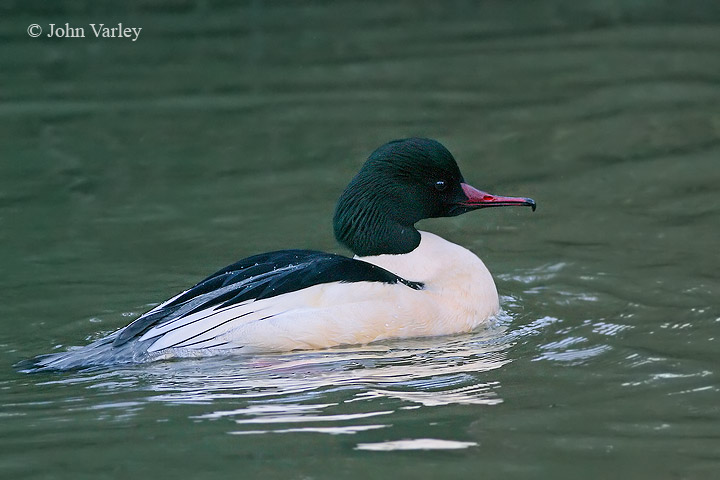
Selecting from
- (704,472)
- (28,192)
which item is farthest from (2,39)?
(704,472)

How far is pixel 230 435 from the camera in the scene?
17.1 ft

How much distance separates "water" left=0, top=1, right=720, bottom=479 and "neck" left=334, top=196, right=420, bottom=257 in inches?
26.6

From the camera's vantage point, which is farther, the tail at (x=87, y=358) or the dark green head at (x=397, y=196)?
the dark green head at (x=397, y=196)

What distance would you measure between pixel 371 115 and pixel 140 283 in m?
3.68

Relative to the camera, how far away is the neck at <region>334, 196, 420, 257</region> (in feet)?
23.4

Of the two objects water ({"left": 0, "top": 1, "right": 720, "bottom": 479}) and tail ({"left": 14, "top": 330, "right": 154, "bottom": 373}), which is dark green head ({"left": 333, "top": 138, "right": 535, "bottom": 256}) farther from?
tail ({"left": 14, "top": 330, "right": 154, "bottom": 373})

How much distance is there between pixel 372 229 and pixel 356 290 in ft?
2.12

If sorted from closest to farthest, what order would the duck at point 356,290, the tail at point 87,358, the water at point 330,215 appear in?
the water at point 330,215, the tail at point 87,358, the duck at point 356,290

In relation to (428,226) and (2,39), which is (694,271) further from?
(2,39)

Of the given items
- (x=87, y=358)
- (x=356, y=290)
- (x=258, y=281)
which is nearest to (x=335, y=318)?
(x=356, y=290)

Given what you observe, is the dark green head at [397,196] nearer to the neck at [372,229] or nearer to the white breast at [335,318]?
the neck at [372,229]

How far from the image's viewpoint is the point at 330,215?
29.9ft

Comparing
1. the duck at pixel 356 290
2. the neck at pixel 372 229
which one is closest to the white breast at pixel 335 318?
the duck at pixel 356 290

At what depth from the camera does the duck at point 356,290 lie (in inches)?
255
